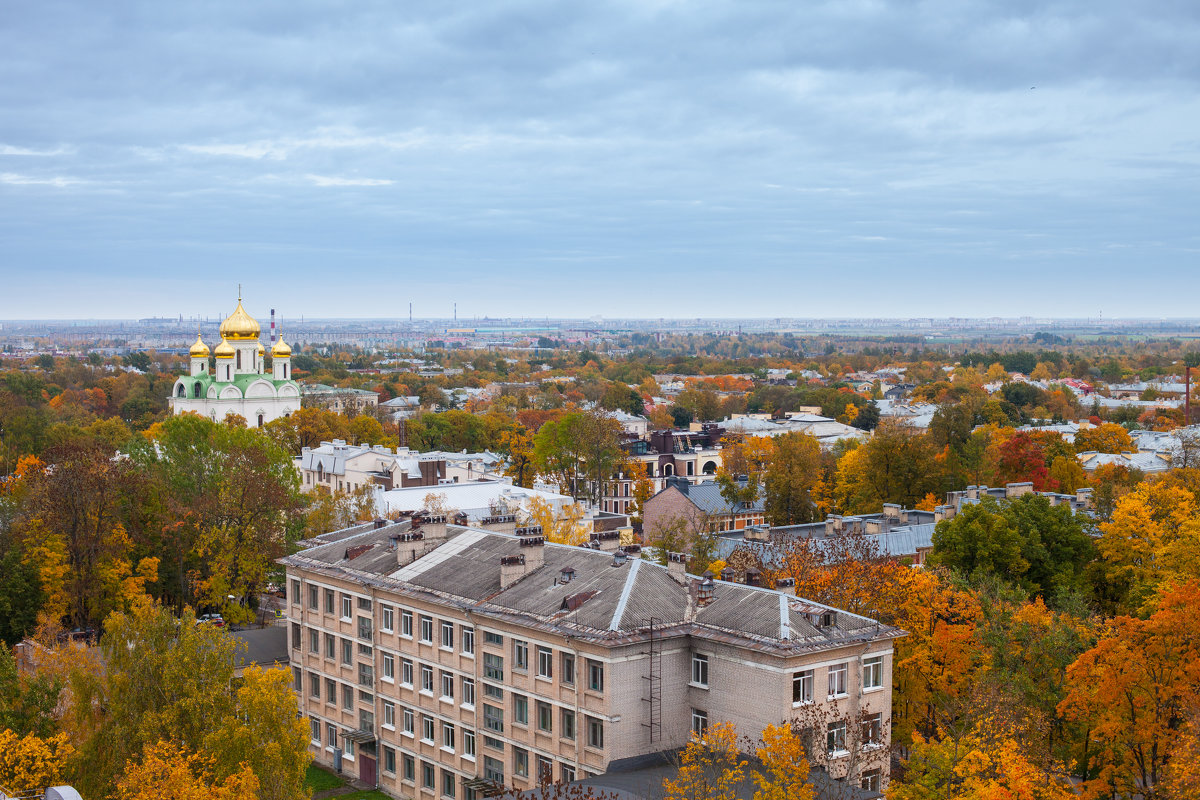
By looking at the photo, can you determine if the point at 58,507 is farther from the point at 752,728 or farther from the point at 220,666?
the point at 752,728

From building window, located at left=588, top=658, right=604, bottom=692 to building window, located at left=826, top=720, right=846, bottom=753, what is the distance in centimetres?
647

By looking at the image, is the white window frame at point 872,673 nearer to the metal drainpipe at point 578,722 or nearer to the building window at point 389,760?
the metal drainpipe at point 578,722

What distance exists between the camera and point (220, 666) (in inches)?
1292

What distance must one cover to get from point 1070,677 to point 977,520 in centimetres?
1698

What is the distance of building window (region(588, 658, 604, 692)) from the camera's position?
35406 mm

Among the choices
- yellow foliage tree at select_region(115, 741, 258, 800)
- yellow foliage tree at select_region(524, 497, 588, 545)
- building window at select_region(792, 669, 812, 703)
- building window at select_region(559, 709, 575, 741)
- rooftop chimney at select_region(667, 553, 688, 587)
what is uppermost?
rooftop chimney at select_region(667, 553, 688, 587)

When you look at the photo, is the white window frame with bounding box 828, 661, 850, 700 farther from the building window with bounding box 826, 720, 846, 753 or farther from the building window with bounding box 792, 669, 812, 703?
the building window with bounding box 792, 669, 812, 703

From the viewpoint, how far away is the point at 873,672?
36.4 meters

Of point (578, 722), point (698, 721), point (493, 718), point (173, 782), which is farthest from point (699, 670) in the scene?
point (173, 782)

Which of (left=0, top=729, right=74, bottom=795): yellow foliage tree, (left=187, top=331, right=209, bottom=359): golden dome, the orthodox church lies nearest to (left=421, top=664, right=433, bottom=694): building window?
(left=0, top=729, right=74, bottom=795): yellow foliage tree

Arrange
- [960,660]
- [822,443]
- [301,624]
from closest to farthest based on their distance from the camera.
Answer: [960,660] < [301,624] < [822,443]

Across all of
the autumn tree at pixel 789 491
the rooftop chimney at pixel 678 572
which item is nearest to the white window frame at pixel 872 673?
the rooftop chimney at pixel 678 572

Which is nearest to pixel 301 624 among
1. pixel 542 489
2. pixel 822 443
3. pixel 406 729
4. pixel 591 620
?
pixel 406 729

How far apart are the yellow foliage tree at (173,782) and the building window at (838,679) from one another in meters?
15.7
